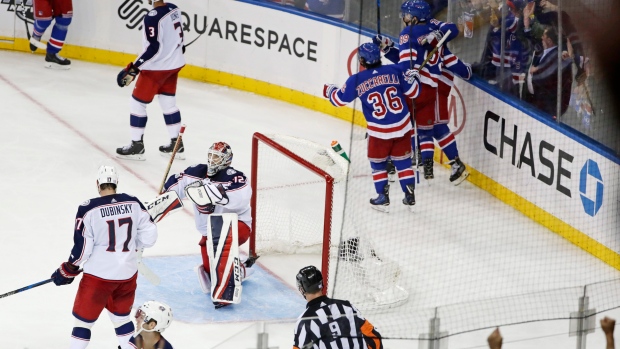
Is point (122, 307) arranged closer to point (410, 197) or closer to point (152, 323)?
point (152, 323)

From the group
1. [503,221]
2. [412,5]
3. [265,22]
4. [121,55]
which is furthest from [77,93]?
[503,221]

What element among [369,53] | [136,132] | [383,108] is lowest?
[136,132]

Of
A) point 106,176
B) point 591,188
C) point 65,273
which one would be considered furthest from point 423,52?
point 65,273

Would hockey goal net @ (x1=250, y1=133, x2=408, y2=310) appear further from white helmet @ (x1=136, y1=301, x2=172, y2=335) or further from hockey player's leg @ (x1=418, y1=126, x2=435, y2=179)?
white helmet @ (x1=136, y1=301, x2=172, y2=335)

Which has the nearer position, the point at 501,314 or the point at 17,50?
the point at 501,314

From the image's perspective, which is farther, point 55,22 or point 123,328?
point 55,22

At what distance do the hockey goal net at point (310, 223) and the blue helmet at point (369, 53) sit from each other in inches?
34.1

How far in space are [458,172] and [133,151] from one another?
8.07ft

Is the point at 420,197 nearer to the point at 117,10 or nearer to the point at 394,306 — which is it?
the point at 394,306

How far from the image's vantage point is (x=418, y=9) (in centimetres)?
746

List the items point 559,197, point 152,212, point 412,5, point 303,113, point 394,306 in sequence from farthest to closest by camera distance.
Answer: point 303,113 < point 412,5 < point 559,197 < point 394,306 < point 152,212

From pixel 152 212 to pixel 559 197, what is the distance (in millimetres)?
2880

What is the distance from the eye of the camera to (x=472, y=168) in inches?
306

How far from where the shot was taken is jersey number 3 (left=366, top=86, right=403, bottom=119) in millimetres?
6895
